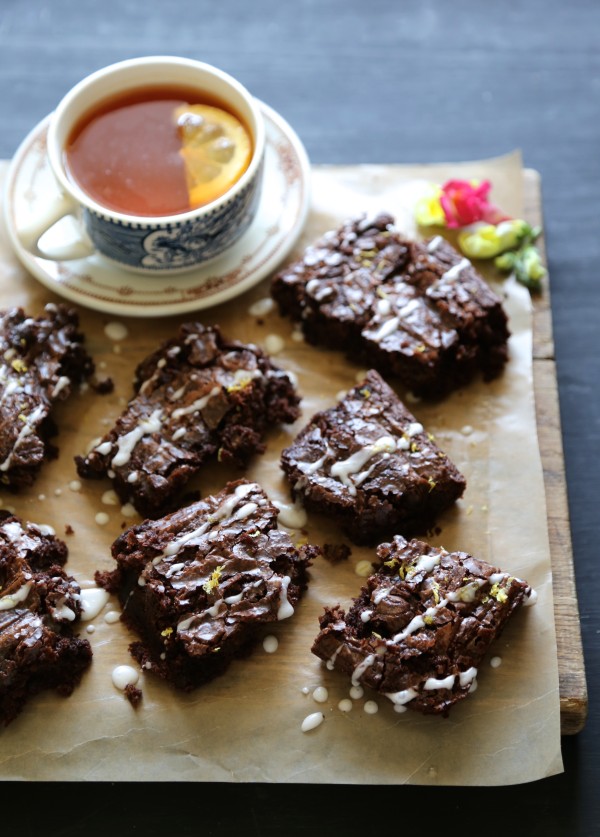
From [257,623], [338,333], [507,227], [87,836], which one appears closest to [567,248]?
[507,227]

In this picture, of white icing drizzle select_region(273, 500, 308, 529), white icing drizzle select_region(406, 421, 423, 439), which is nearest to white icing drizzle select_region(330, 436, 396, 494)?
white icing drizzle select_region(406, 421, 423, 439)

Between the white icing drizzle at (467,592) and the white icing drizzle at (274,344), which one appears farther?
the white icing drizzle at (274,344)

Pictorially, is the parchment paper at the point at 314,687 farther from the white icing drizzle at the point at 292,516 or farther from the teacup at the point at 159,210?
the teacup at the point at 159,210

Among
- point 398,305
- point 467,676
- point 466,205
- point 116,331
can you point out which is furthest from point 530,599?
point 116,331

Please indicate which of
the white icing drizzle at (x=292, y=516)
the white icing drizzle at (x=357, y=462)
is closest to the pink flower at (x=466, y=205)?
the white icing drizzle at (x=357, y=462)

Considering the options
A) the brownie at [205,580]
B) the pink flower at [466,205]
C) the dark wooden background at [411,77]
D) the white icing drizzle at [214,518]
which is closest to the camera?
the brownie at [205,580]

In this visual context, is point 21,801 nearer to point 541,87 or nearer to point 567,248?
point 567,248

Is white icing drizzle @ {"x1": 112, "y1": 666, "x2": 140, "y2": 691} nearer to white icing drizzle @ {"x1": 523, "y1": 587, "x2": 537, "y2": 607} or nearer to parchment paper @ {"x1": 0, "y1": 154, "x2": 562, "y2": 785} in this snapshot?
parchment paper @ {"x1": 0, "y1": 154, "x2": 562, "y2": 785}
